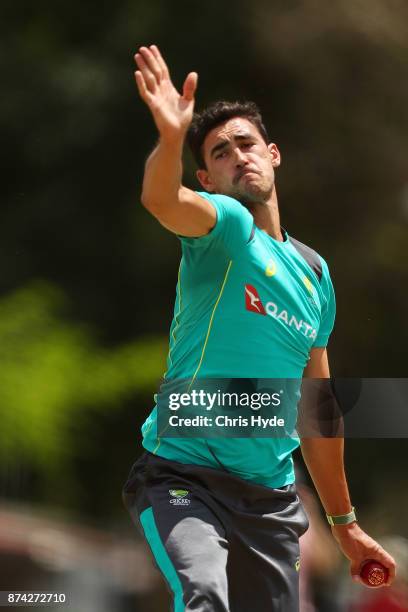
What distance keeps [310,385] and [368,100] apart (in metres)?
4.18

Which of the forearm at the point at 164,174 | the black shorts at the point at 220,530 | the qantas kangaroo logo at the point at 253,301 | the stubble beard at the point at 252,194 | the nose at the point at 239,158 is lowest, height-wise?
the black shorts at the point at 220,530

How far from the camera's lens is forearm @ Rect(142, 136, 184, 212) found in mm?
2078

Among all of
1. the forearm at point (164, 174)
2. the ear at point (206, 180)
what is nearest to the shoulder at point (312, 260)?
the ear at point (206, 180)

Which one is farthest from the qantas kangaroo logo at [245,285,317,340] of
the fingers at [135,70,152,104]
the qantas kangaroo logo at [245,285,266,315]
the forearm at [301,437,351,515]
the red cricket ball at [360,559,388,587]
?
the red cricket ball at [360,559,388,587]

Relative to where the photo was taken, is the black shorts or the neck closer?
the black shorts

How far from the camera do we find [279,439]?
2.48 metres

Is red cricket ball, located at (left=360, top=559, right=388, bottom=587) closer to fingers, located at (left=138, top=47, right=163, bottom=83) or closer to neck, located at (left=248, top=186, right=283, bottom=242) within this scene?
neck, located at (left=248, top=186, right=283, bottom=242)

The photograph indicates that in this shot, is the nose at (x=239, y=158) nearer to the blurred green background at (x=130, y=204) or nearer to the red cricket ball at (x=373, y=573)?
the red cricket ball at (x=373, y=573)

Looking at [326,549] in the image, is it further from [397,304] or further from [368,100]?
[368,100]

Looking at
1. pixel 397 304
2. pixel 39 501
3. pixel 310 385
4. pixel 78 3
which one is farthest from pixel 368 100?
pixel 310 385

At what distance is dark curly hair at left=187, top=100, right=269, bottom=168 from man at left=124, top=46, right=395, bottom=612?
0.24 metres

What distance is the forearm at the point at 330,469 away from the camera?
2801mm

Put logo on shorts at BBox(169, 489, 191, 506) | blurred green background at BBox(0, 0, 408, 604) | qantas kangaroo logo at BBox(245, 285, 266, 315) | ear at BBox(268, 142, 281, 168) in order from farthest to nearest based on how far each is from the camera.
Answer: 1. blurred green background at BBox(0, 0, 408, 604)
2. ear at BBox(268, 142, 281, 168)
3. qantas kangaroo logo at BBox(245, 285, 266, 315)
4. logo on shorts at BBox(169, 489, 191, 506)

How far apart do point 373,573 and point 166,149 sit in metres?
1.32
